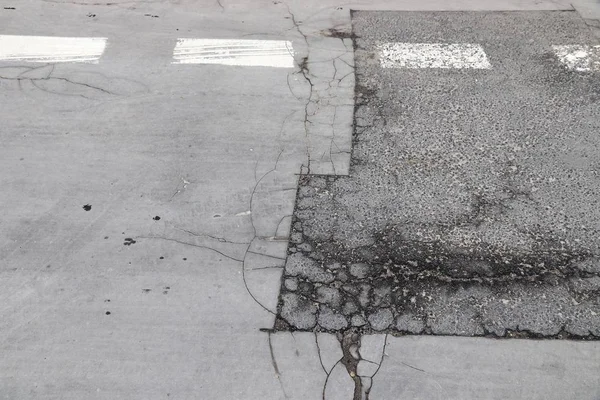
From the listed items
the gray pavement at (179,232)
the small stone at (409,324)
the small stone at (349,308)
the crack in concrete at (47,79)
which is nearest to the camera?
the gray pavement at (179,232)

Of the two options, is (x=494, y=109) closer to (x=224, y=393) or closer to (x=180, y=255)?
(x=180, y=255)

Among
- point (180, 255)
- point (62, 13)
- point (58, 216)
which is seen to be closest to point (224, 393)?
point (180, 255)

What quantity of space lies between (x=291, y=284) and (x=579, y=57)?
5.10 meters

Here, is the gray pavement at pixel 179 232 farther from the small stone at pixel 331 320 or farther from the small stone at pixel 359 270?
the small stone at pixel 359 270

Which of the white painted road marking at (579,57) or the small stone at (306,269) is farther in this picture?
the white painted road marking at (579,57)

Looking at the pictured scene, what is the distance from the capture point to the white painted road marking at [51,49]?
22.6 ft

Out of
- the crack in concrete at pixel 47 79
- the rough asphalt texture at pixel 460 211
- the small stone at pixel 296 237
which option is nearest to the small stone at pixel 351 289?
the rough asphalt texture at pixel 460 211

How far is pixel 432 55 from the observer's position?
7.04 metres

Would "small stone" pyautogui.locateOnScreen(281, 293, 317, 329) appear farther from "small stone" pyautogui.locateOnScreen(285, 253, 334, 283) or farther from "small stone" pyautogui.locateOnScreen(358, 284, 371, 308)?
"small stone" pyautogui.locateOnScreen(358, 284, 371, 308)

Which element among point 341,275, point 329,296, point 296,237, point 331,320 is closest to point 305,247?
point 296,237

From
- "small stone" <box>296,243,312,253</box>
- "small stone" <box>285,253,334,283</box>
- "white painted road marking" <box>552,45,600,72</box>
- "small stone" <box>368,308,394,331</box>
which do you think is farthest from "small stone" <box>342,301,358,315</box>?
"white painted road marking" <box>552,45,600,72</box>

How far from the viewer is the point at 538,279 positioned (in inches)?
177

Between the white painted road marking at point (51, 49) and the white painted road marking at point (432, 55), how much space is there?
12.1 feet

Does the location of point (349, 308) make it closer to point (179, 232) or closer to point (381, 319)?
A: point (381, 319)
